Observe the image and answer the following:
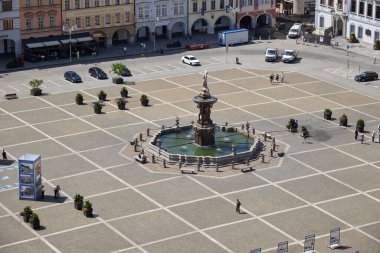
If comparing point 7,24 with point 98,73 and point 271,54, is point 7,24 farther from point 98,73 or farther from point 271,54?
point 271,54

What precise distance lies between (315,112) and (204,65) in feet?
111

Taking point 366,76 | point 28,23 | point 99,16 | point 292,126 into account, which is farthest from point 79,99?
point 366,76

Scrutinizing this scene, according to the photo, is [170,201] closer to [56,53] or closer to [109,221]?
[109,221]

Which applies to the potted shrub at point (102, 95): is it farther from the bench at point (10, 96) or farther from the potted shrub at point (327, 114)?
the potted shrub at point (327, 114)

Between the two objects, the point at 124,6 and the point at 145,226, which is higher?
the point at 124,6

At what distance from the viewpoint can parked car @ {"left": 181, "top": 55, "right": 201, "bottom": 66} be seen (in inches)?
7303

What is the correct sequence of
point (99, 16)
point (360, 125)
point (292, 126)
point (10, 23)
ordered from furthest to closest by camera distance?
point (99, 16)
point (10, 23)
point (292, 126)
point (360, 125)

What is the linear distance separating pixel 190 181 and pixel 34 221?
2391 cm

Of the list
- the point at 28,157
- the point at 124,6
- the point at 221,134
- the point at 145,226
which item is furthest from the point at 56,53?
the point at 145,226

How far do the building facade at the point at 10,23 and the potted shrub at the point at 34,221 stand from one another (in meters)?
79.2

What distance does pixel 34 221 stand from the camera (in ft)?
371

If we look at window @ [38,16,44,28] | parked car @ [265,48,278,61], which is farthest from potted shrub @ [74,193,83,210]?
parked car @ [265,48,278,61]

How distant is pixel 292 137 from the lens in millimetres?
146125

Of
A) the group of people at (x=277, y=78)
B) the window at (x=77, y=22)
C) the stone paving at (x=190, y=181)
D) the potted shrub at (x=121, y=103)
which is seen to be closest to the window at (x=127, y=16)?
the window at (x=77, y=22)
